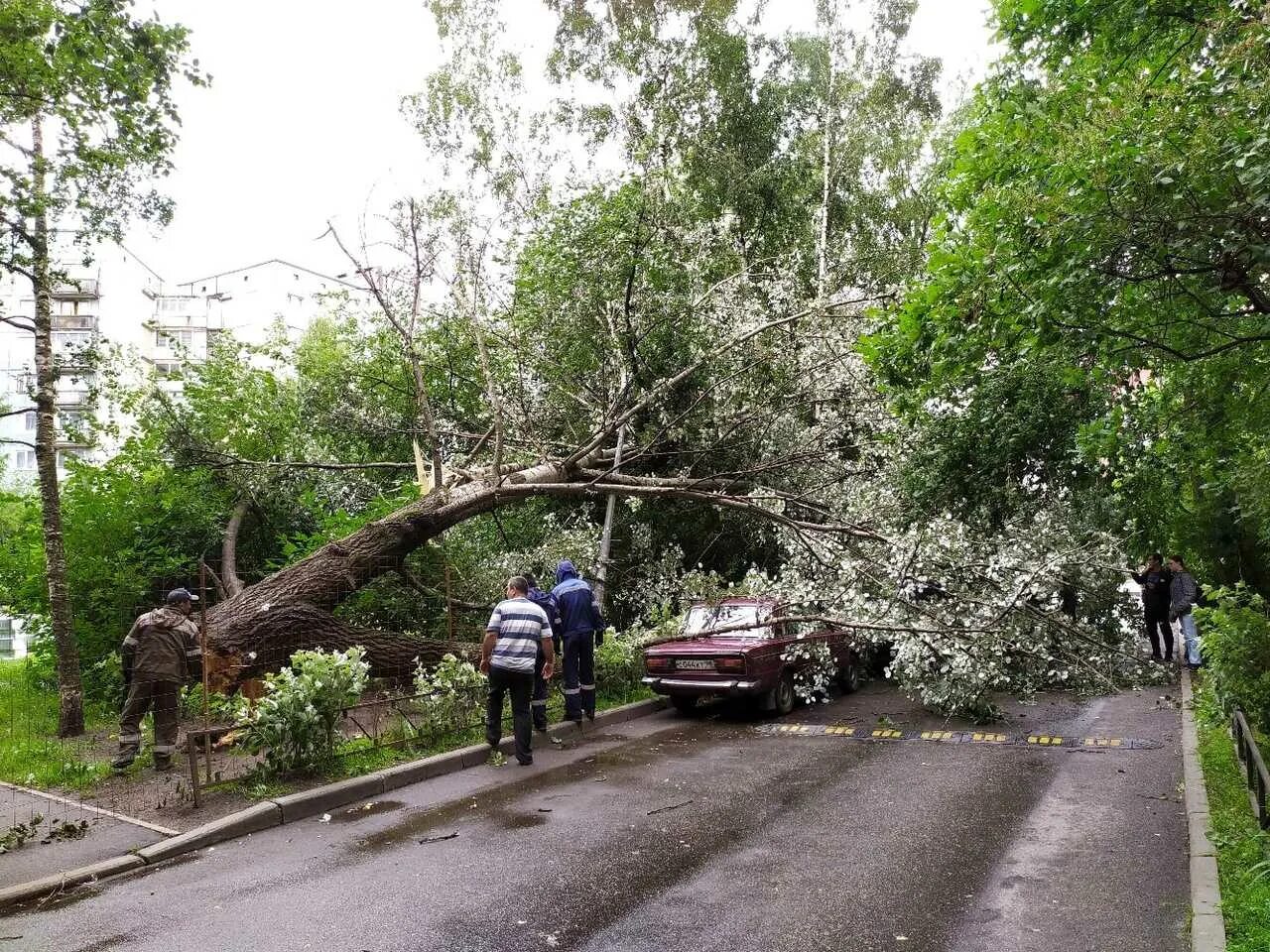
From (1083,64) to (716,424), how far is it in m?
7.47

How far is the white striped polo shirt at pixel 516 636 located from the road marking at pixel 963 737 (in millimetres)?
3383

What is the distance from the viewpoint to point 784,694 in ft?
36.8

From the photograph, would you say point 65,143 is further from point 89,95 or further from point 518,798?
point 518,798

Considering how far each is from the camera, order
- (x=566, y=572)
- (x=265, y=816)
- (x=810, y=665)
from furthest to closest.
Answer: (x=810, y=665) < (x=566, y=572) < (x=265, y=816)

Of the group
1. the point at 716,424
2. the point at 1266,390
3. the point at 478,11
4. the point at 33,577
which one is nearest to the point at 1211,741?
the point at 1266,390

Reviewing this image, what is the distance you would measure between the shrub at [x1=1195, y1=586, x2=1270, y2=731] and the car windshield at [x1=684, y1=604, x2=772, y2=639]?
16.5 ft

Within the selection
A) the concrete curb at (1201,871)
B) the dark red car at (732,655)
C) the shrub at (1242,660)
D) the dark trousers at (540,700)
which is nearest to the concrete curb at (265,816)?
the dark trousers at (540,700)

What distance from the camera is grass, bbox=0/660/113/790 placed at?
7.54 m

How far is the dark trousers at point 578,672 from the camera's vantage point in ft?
32.6

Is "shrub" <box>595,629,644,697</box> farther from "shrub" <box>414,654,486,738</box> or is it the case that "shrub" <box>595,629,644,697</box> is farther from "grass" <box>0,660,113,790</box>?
"grass" <box>0,660,113,790</box>

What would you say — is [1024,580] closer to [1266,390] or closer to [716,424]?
[1266,390]

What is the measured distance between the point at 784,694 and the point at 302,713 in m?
6.35

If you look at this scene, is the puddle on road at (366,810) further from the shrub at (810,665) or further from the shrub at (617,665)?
the shrub at (810,665)

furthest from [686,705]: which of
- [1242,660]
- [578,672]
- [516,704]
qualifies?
[1242,660]
